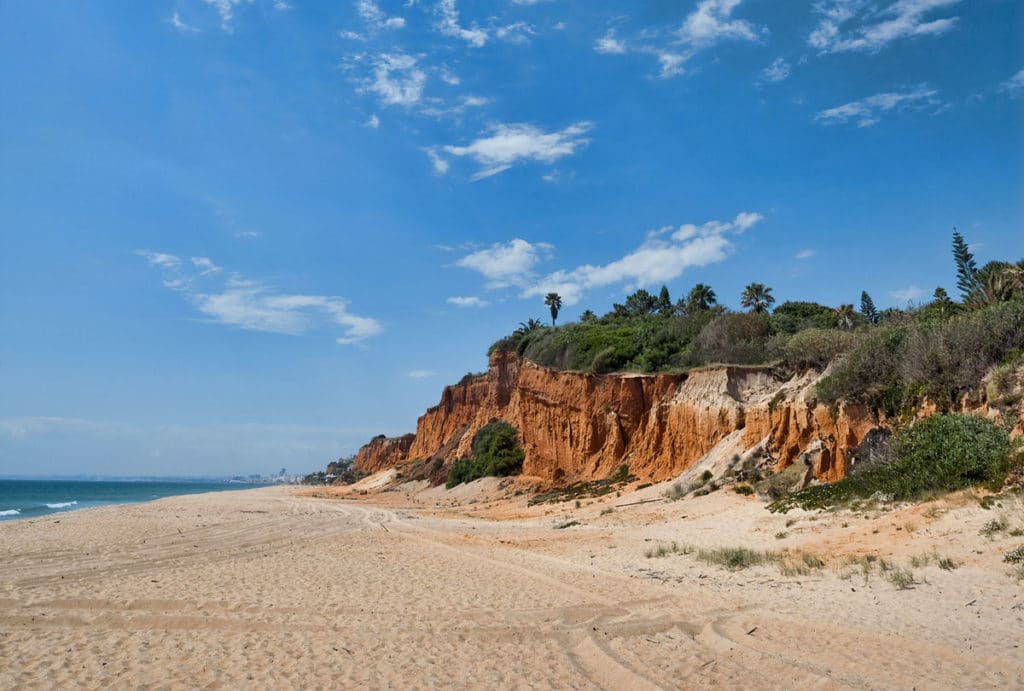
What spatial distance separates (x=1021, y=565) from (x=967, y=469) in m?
5.20

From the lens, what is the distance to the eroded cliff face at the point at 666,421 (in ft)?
69.7

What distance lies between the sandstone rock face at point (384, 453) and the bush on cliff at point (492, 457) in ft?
131

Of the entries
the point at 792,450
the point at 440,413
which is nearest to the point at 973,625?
the point at 792,450

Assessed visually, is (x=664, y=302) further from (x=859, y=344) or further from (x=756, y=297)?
(x=859, y=344)

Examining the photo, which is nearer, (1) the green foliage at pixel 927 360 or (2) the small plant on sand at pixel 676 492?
(1) the green foliage at pixel 927 360

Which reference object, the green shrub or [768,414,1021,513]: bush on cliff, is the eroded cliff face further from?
[768,414,1021,513]: bush on cliff

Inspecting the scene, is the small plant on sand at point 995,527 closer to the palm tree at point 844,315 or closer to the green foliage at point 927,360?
the green foliage at point 927,360

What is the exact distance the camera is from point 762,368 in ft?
94.0

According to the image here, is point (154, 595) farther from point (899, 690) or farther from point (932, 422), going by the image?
point (932, 422)

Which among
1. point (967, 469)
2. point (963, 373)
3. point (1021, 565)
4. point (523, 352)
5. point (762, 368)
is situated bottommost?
point (1021, 565)

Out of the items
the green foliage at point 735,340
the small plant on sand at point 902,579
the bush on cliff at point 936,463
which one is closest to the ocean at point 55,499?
the green foliage at point 735,340

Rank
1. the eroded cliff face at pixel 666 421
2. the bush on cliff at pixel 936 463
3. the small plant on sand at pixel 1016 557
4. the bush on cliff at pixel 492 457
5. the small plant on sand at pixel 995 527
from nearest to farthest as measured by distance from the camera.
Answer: the small plant on sand at pixel 1016 557, the small plant on sand at pixel 995 527, the bush on cliff at pixel 936 463, the eroded cliff face at pixel 666 421, the bush on cliff at pixel 492 457

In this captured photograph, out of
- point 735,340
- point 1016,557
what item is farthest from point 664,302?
point 1016,557

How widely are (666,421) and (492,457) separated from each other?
59.5 ft
